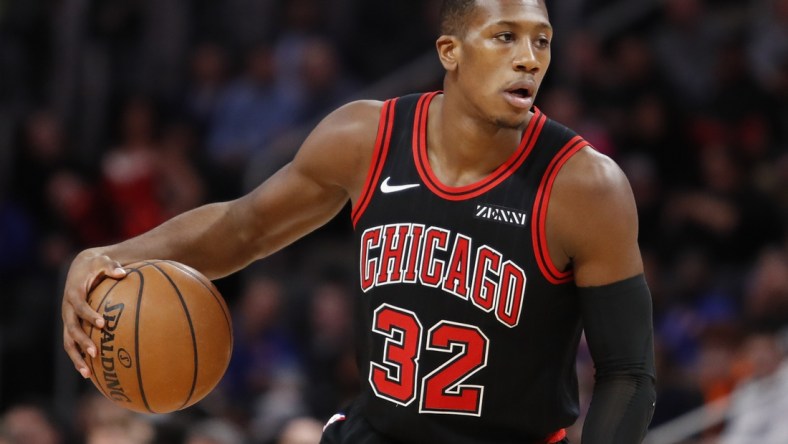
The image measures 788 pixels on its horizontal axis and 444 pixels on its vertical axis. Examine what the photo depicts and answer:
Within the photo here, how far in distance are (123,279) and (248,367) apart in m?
5.27

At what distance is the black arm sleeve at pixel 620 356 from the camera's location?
393cm

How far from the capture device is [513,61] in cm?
397

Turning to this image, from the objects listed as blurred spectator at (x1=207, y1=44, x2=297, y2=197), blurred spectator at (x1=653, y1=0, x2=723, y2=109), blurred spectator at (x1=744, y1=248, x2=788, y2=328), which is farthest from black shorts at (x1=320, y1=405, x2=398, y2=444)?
blurred spectator at (x1=653, y1=0, x2=723, y2=109)

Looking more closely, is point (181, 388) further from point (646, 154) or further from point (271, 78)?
point (271, 78)

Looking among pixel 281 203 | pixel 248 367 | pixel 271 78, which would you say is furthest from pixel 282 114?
pixel 281 203

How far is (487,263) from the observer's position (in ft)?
13.4

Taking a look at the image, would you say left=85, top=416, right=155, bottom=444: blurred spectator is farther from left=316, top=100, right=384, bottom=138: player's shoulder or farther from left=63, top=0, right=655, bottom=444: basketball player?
left=316, top=100, right=384, bottom=138: player's shoulder

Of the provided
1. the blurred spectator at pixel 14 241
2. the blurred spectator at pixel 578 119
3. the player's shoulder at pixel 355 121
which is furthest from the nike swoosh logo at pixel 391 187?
the blurred spectator at pixel 14 241

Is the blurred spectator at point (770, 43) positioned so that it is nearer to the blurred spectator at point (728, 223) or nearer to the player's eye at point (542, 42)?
the blurred spectator at point (728, 223)

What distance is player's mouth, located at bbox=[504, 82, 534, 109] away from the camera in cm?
399

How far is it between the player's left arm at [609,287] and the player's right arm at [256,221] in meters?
0.73

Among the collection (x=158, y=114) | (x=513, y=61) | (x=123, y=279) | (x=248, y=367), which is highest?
(x=513, y=61)

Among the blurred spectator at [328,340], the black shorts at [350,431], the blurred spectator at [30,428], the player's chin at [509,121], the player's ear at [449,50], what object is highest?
the player's ear at [449,50]

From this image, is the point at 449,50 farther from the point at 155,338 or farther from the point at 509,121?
the point at 155,338
